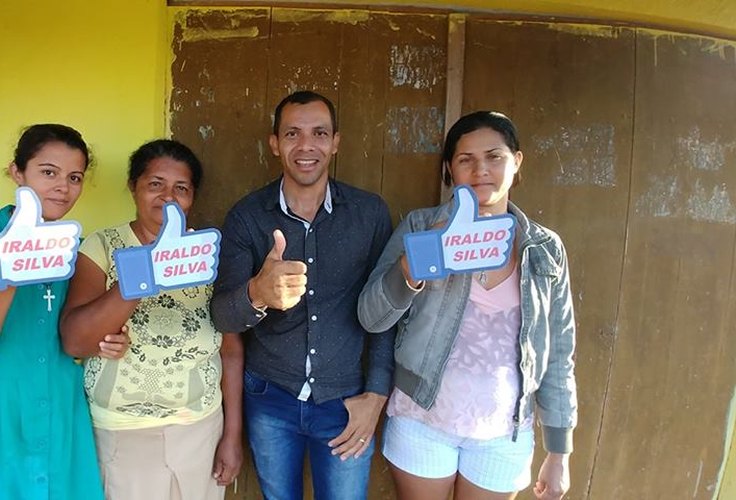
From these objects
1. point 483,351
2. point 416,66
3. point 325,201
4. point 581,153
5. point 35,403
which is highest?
point 416,66

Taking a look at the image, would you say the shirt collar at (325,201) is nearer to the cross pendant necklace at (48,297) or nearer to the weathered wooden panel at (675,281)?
the cross pendant necklace at (48,297)

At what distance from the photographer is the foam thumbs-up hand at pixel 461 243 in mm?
1467

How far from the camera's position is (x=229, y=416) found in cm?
190

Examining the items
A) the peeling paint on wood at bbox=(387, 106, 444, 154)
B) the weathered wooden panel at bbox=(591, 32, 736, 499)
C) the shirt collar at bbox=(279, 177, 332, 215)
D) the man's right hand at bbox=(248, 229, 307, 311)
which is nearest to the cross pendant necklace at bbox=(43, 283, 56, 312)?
the man's right hand at bbox=(248, 229, 307, 311)

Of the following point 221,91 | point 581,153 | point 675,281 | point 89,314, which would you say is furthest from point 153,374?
point 675,281

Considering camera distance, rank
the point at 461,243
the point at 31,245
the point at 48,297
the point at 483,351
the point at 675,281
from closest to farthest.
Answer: the point at 31,245, the point at 461,243, the point at 48,297, the point at 483,351, the point at 675,281

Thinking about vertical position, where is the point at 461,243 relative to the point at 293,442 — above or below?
above

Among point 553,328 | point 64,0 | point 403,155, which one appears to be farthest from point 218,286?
point 64,0

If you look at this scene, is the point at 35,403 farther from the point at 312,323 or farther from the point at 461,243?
the point at 461,243

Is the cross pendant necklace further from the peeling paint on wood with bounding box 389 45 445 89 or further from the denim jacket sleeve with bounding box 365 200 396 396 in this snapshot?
the peeling paint on wood with bounding box 389 45 445 89

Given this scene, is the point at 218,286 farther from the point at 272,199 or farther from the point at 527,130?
the point at 527,130

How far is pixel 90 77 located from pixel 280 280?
3.62 feet

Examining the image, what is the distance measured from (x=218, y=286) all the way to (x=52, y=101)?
889 mm

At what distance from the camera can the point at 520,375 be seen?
1.70 metres
